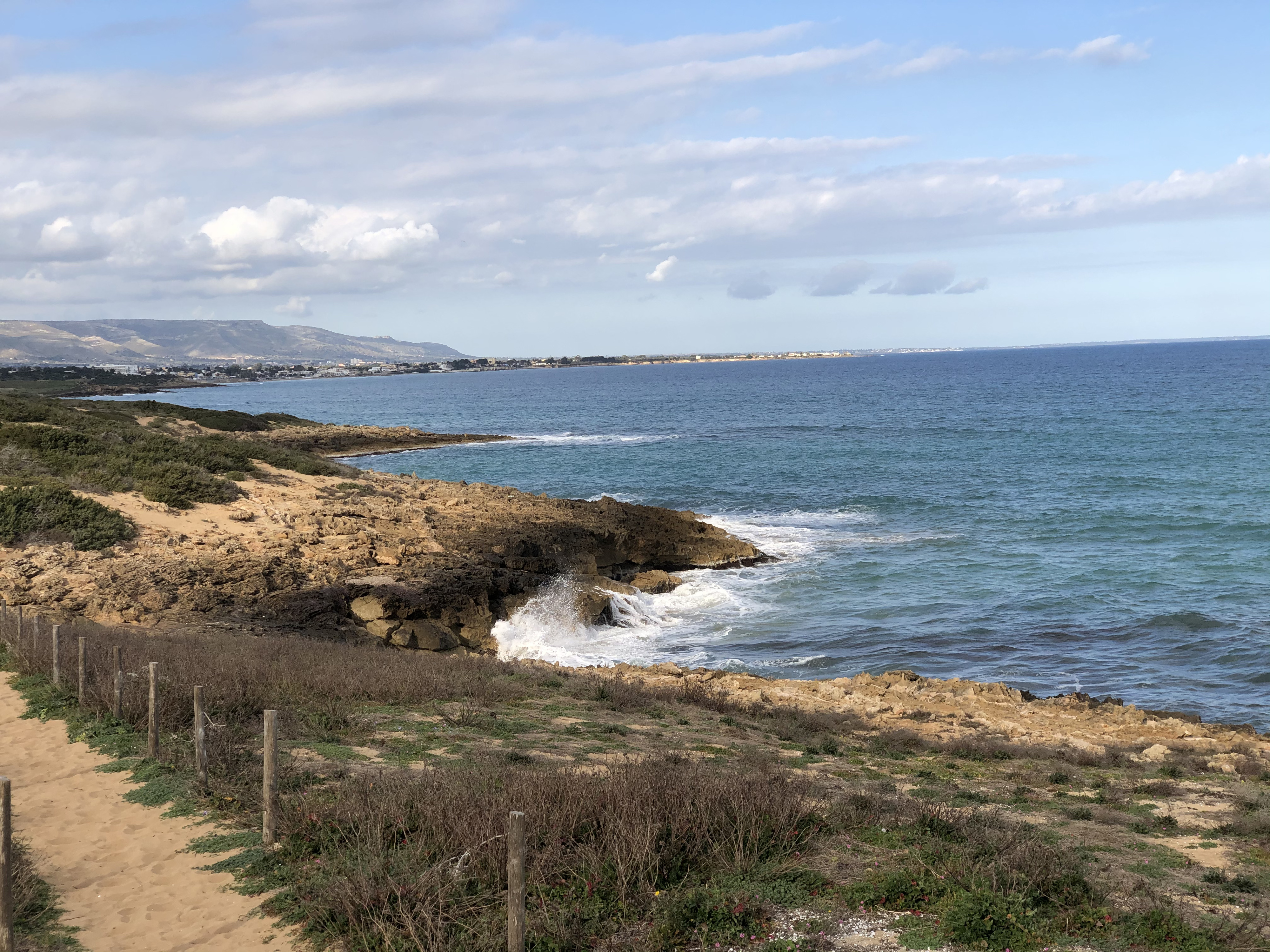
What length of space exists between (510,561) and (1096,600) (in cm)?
1720

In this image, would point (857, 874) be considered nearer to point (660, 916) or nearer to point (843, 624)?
point (660, 916)

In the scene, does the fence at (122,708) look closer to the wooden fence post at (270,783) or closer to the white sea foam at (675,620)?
the wooden fence post at (270,783)

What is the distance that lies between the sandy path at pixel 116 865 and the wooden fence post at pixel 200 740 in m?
0.51

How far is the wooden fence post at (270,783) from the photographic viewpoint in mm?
8219

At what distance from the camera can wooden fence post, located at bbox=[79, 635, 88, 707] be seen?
12891 mm

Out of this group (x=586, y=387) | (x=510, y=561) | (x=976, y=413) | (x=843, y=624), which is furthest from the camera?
(x=586, y=387)

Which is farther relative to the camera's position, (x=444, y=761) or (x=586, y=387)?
(x=586, y=387)

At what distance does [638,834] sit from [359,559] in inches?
775

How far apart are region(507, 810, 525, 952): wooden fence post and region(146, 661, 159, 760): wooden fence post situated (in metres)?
6.67

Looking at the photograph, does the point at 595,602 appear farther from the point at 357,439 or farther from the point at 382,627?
the point at 357,439

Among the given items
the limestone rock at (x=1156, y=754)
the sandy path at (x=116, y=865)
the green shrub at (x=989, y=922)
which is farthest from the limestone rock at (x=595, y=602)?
the green shrub at (x=989, y=922)

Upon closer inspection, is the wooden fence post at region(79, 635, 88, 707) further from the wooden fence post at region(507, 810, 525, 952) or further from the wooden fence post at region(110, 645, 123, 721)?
the wooden fence post at region(507, 810, 525, 952)

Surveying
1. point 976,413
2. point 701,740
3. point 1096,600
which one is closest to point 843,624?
point 1096,600

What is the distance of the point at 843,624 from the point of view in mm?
25234
